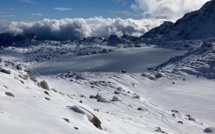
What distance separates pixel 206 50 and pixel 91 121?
14465 cm

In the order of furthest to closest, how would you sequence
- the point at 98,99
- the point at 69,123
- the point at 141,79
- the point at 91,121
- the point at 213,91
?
1. the point at 141,79
2. the point at 213,91
3. the point at 98,99
4. the point at 91,121
5. the point at 69,123

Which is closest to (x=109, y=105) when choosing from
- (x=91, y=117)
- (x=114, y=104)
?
(x=114, y=104)

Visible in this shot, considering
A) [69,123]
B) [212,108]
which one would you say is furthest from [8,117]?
[212,108]

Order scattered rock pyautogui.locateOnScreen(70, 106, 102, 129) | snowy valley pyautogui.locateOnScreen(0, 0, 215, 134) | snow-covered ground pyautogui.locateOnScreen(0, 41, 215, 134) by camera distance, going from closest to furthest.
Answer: snow-covered ground pyautogui.locateOnScreen(0, 41, 215, 134), snowy valley pyautogui.locateOnScreen(0, 0, 215, 134), scattered rock pyautogui.locateOnScreen(70, 106, 102, 129)

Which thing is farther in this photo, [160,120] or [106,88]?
[106,88]

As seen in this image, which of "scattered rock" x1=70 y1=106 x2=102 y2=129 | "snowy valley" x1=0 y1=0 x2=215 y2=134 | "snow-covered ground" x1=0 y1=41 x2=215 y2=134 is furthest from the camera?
"scattered rock" x1=70 y1=106 x2=102 y2=129

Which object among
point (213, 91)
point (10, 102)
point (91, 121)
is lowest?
point (213, 91)

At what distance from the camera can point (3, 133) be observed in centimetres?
1496

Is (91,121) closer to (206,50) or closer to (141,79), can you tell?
(141,79)

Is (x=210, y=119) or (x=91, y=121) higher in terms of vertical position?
(x=91, y=121)

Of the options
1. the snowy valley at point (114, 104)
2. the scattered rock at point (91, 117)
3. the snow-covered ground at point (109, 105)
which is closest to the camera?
the snow-covered ground at point (109, 105)

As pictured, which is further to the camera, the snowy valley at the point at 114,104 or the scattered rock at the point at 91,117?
the scattered rock at the point at 91,117

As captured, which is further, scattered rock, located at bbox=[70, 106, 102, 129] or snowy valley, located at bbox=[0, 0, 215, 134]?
scattered rock, located at bbox=[70, 106, 102, 129]

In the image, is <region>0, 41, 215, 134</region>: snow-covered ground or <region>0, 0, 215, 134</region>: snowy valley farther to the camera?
<region>0, 0, 215, 134</region>: snowy valley
